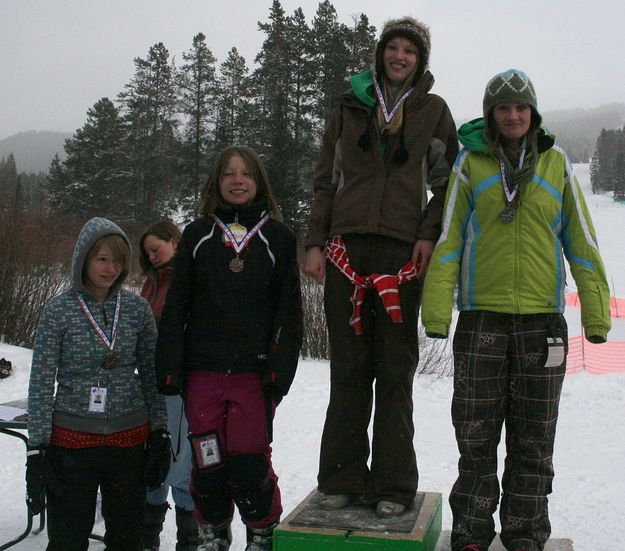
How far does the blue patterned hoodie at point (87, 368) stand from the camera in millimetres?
3014

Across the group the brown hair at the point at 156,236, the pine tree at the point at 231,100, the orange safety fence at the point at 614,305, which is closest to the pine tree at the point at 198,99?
the pine tree at the point at 231,100

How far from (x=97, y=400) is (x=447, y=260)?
1723 millimetres

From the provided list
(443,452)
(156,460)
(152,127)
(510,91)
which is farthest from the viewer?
(152,127)

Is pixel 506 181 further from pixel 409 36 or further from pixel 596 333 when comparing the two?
pixel 409 36

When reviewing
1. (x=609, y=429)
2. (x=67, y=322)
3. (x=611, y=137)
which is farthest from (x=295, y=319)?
(x=611, y=137)

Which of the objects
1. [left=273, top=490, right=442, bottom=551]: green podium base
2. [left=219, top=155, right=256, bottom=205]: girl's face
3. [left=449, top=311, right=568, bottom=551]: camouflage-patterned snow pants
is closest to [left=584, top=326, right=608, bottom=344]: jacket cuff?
[left=449, top=311, right=568, bottom=551]: camouflage-patterned snow pants

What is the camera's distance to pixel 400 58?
3119mm

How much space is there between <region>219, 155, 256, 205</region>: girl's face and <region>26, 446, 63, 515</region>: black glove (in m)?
1.42

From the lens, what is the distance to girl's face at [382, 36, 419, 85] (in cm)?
312

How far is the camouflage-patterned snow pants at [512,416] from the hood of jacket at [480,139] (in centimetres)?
72

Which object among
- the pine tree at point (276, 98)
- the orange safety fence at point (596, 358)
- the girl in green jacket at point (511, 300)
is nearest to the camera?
the girl in green jacket at point (511, 300)

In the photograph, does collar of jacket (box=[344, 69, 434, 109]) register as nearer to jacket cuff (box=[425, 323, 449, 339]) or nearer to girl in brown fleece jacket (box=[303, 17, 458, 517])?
girl in brown fleece jacket (box=[303, 17, 458, 517])

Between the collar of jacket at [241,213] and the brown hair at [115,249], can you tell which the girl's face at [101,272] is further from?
the collar of jacket at [241,213]

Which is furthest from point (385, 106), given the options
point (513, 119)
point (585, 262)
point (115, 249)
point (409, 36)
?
point (115, 249)
